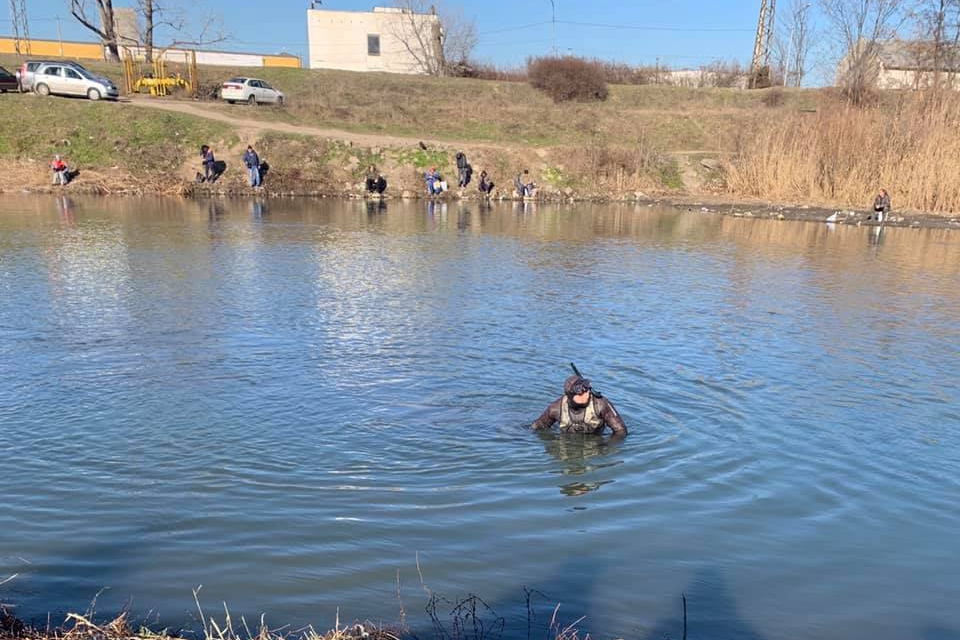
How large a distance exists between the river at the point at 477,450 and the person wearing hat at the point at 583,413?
24 centimetres

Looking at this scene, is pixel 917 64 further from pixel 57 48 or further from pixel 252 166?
pixel 57 48

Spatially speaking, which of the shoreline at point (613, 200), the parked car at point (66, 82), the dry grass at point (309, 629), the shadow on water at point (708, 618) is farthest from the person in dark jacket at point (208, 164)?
the shadow on water at point (708, 618)

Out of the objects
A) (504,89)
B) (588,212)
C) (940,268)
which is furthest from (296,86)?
(940,268)

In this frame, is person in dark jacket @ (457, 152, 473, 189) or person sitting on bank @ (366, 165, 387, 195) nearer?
person sitting on bank @ (366, 165, 387, 195)

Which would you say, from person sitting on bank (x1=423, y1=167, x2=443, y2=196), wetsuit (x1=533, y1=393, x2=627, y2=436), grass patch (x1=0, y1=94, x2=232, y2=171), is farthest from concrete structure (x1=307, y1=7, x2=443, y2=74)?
wetsuit (x1=533, y1=393, x2=627, y2=436)

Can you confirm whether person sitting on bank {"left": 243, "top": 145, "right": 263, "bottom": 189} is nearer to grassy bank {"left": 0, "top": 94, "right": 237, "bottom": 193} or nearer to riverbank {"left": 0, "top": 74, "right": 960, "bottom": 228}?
riverbank {"left": 0, "top": 74, "right": 960, "bottom": 228}

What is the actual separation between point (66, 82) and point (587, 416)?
3879cm

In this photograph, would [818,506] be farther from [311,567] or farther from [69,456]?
[69,456]

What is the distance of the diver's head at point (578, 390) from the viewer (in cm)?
838

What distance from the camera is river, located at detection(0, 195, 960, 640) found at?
5883mm

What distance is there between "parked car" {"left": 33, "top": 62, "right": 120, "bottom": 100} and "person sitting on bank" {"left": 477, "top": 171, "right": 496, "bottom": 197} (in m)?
18.5

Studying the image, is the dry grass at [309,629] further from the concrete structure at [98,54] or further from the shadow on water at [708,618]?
the concrete structure at [98,54]

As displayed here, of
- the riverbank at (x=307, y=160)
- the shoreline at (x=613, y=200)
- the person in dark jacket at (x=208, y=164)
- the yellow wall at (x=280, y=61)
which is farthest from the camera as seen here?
the yellow wall at (x=280, y=61)

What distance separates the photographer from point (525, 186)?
37.3 m
